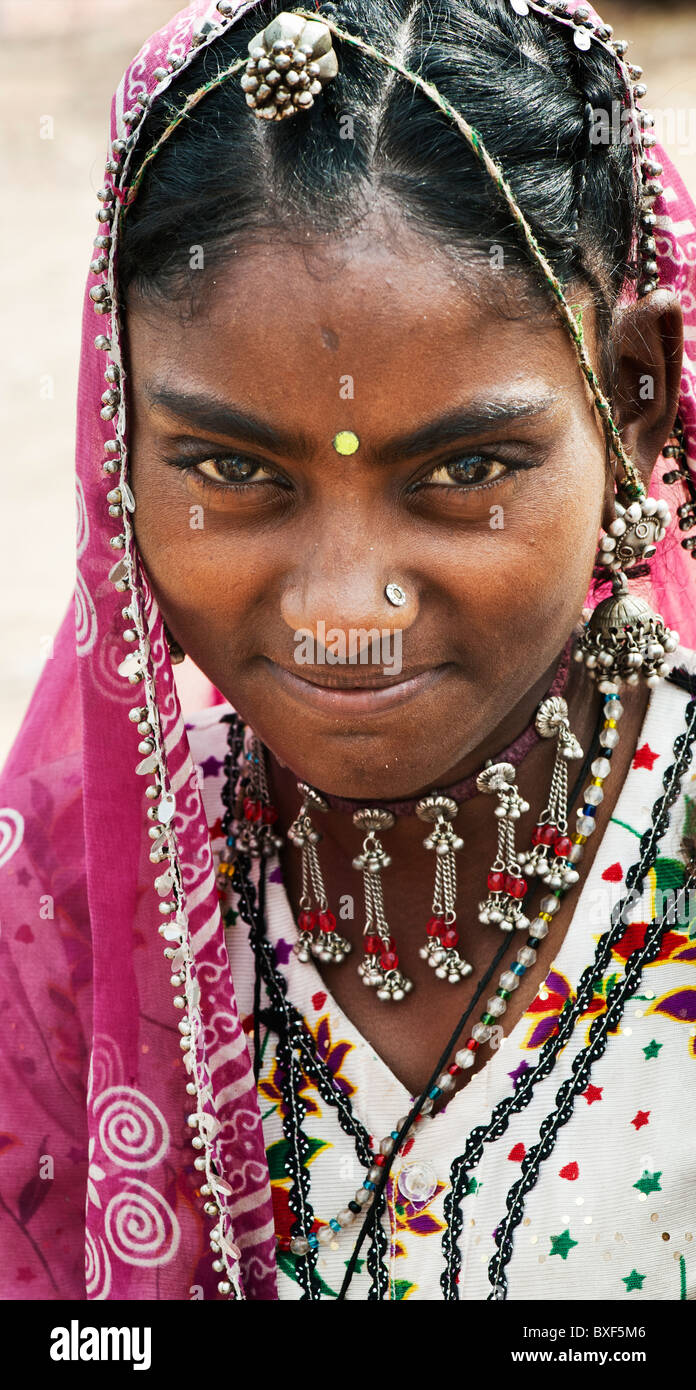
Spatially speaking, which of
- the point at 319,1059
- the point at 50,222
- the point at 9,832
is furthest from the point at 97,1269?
the point at 50,222

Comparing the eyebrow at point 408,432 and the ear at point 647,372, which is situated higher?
the ear at point 647,372

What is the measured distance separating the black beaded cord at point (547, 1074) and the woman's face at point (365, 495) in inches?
11.2

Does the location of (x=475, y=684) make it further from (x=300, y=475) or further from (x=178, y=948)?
(x=178, y=948)

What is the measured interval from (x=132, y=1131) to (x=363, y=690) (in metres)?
0.61

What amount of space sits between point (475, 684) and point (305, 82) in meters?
0.63

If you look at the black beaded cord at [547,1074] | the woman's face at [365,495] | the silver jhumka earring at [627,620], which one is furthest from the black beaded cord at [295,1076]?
the silver jhumka earring at [627,620]

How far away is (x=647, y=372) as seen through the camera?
171 cm

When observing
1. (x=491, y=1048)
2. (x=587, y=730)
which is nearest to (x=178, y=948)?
(x=491, y=1048)

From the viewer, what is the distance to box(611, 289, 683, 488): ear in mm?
1679

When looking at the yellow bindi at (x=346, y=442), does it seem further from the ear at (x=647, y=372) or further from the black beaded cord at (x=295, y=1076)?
the black beaded cord at (x=295, y=1076)

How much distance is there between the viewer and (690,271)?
69.9 inches

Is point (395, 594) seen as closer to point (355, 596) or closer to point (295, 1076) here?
point (355, 596)

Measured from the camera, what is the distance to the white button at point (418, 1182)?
66.1 inches

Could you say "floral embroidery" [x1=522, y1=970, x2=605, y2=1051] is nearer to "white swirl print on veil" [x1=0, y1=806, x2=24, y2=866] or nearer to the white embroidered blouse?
the white embroidered blouse
